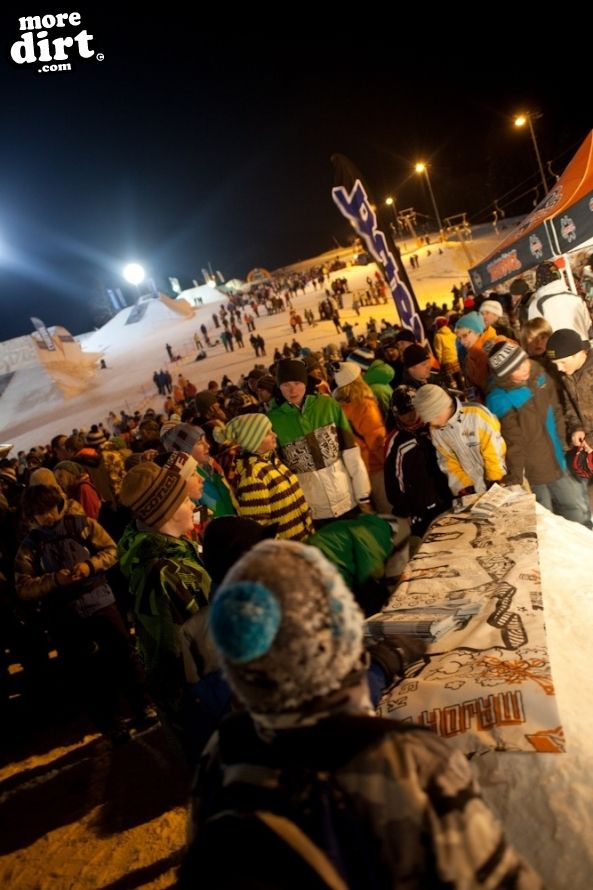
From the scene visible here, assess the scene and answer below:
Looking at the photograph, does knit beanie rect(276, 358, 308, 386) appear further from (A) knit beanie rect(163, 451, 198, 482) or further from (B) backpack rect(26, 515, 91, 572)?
(B) backpack rect(26, 515, 91, 572)

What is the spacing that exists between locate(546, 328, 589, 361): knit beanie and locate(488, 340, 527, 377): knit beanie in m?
0.34

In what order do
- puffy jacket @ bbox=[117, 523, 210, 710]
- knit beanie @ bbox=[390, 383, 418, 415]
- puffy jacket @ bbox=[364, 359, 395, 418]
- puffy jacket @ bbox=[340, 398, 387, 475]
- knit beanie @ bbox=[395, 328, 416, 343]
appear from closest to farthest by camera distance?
puffy jacket @ bbox=[117, 523, 210, 710] → knit beanie @ bbox=[390, 383, 418, 415] → puffy jacket @ bbox=[340, 398, 387, 475] → puffy jacket @ bbox=[364, 359, 395, 418] → knit beanie @ bbox=[395, 328, 416, 343]

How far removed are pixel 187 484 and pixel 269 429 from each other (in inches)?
54.2

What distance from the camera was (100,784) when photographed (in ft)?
13.7

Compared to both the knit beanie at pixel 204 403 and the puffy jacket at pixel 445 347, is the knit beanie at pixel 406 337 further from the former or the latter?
the knit beanie at pixel 204 403

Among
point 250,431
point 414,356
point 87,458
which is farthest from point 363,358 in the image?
point 250,431

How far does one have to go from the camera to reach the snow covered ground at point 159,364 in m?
33.2

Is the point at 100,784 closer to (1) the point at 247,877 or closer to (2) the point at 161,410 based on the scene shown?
(1) the point at 247,877

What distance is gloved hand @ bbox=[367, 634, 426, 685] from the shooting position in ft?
7.38

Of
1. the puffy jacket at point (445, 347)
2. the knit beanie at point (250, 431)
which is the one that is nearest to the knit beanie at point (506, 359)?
the knit beanie at point (250, 431)

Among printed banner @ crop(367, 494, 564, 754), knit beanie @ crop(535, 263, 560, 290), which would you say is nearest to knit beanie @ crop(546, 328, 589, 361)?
printed banner @ crop(367, 494, 564, 754)

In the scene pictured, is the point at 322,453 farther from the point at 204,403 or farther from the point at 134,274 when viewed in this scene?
the point at 134,274

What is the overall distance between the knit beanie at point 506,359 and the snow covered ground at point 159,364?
2579 cm

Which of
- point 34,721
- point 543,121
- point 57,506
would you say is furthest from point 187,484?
point 543,121
